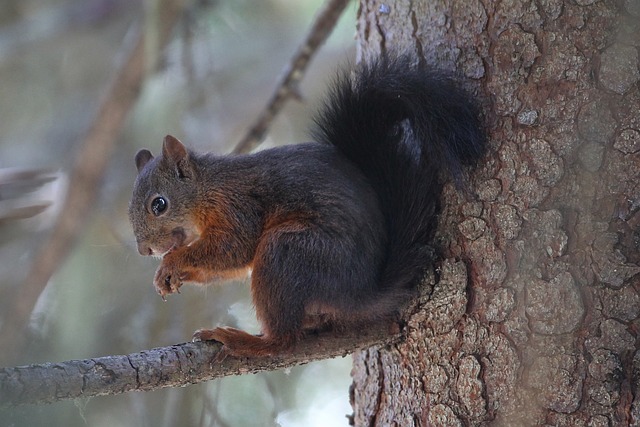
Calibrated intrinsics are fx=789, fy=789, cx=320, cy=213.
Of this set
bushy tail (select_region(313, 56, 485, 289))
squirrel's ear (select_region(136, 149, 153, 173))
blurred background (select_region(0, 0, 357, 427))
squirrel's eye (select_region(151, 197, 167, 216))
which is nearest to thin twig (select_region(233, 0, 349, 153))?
blurred background (select_region(0, 0, 357, 427))

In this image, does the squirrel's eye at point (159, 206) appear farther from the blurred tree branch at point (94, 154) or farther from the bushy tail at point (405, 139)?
the bushy tail at point (405, 139)

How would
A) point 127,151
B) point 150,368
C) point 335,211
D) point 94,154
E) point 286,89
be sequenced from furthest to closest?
point 127,151, point 286,89, point 94,154, point 335,211, point 150,368

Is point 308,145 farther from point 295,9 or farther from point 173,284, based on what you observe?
point 295,9

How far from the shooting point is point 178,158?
6.61 ft

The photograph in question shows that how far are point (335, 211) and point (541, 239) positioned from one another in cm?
45

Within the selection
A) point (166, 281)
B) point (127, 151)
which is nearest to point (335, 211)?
point (166, 281)

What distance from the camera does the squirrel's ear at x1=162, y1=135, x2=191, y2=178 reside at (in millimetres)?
2002

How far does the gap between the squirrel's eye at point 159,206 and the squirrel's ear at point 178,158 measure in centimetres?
8

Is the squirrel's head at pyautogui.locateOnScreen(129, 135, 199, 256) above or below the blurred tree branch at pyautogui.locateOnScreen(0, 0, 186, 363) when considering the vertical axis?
below

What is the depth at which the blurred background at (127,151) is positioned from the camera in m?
2.33

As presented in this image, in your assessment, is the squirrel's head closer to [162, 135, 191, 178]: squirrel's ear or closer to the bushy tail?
[162, 135, 191, 178]: squirrel's ear

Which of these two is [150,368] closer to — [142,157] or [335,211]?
[335,211]

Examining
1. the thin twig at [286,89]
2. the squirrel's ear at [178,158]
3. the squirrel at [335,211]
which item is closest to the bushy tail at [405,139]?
the squirrel at [335,211]

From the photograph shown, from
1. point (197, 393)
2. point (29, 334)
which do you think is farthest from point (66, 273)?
point (197, 393)
